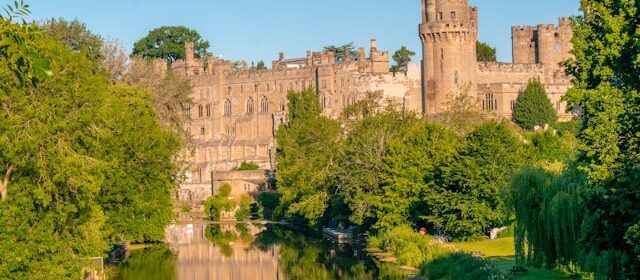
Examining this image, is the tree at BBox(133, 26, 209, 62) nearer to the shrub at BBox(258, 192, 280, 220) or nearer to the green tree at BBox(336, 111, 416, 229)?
the shrub at BBox(258, 192, 280, 220)

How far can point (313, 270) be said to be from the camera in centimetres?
4609

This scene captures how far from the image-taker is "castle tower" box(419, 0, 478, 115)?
93.9 m

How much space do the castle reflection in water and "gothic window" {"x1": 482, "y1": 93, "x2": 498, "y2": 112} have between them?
97.9 ft

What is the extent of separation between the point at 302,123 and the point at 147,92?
972 inches

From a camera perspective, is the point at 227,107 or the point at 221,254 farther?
the point at 227,107

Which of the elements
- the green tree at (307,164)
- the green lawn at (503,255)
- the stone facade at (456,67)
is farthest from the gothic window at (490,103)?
the green lawn at (503,255)

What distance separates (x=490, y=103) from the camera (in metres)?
96.9

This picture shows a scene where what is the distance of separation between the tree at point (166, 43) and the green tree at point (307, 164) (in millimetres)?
54604

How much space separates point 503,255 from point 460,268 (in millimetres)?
5066

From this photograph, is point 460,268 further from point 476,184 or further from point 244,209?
point 244,209

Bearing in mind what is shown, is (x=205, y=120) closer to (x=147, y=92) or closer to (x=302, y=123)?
(x=302, y=123)

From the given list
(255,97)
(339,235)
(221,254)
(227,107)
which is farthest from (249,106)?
(221,254)

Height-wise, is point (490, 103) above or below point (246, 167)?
above

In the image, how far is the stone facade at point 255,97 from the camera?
99981 mm
